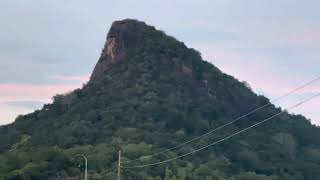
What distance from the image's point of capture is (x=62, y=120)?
81.8m

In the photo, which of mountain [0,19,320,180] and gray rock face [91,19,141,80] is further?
gray rock face [91,19,141,80]

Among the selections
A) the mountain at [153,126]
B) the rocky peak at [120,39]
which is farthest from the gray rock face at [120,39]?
the mountain at [153,126]

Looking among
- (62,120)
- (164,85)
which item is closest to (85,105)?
(62,120)

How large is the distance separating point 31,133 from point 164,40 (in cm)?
2075

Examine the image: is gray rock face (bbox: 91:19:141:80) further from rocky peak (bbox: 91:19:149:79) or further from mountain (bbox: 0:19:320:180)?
mountain (bbox: 0:19:320:180)

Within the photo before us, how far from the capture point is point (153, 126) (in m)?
78.1

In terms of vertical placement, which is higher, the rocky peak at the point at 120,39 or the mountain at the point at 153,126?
the rocky peak at the point at 120,39

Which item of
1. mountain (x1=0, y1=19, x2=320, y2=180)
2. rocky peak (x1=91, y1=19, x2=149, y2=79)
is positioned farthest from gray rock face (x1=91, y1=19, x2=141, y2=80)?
mountain (x1=0, y1=19, x2=320, y2=180)

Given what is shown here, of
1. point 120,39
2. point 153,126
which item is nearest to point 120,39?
point 120,39

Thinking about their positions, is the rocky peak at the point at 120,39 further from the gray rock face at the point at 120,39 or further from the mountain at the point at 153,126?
the mountain at the point at 153,126

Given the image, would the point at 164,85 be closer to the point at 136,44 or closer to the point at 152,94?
the point at 152,94

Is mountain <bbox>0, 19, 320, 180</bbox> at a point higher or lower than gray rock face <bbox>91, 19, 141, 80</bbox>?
lower

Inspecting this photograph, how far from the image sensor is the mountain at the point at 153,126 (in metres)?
65.8

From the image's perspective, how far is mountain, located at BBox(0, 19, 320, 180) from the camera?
65812mm
